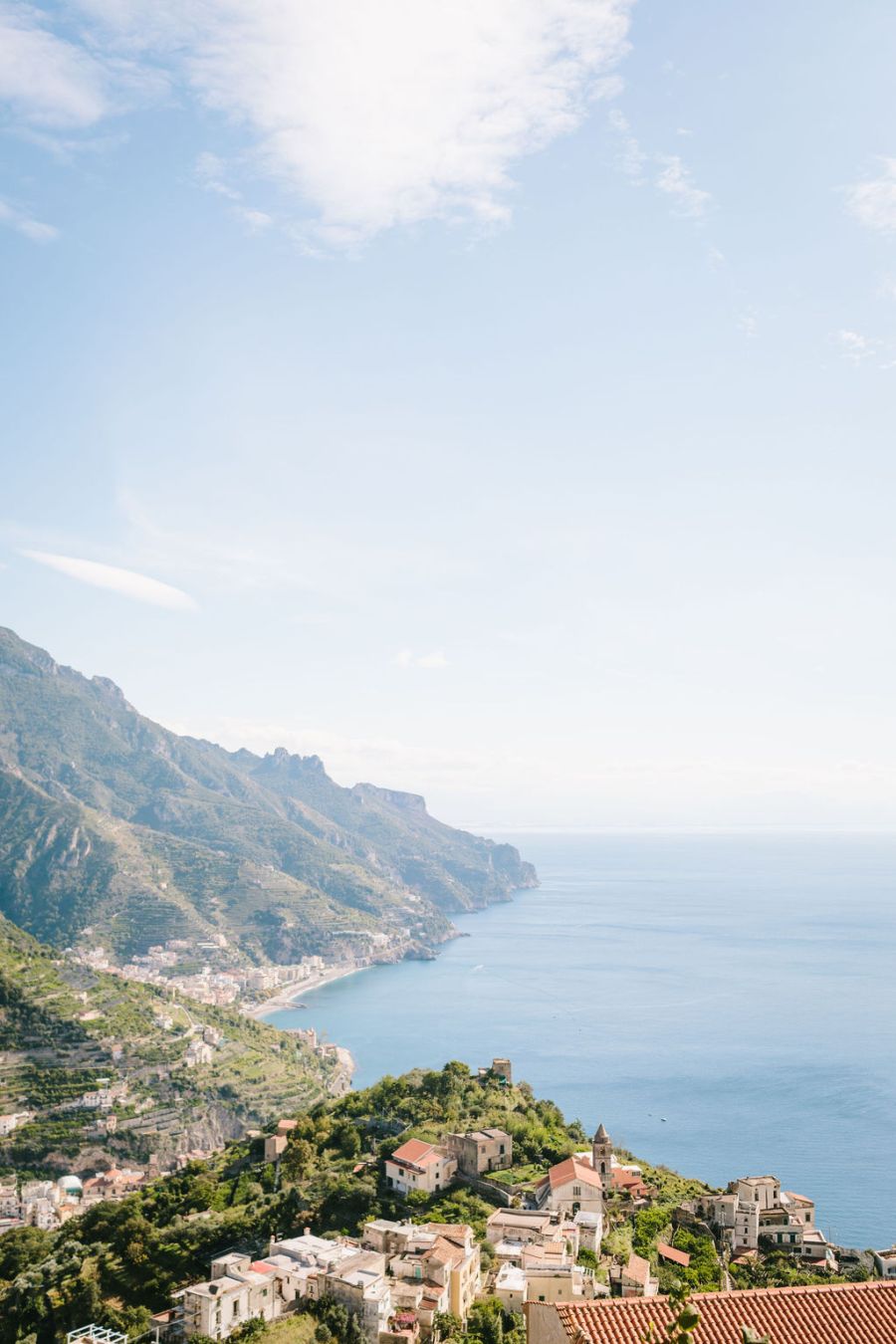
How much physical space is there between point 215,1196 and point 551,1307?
25.1 meters

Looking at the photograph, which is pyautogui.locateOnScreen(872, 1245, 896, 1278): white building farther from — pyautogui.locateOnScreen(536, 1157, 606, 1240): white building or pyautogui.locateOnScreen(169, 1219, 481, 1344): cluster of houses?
pyautogui.locateOnScreen(169, 1219, 481, 1344): cluster of houses

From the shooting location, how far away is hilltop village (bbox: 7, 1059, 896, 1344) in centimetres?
1864

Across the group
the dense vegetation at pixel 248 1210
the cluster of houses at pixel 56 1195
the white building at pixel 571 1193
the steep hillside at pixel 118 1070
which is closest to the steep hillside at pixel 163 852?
the steep hillside at pixel 118 1070

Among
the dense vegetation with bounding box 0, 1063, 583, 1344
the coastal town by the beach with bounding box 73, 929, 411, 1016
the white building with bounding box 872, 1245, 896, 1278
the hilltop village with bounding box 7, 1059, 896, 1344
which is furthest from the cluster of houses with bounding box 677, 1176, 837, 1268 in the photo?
the coastal town by the beach with bounding box 73, 929, 411, 1016

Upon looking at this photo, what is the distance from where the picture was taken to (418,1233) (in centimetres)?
2150

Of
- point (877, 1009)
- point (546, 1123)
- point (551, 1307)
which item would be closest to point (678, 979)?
point (877, 1009)

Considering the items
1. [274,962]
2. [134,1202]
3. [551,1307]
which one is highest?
[551,1307]

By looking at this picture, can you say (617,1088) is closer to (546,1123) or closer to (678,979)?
(546,1123)

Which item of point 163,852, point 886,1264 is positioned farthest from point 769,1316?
point 163,852

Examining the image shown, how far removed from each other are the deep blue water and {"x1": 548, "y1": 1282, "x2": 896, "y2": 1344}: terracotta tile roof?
3457cm

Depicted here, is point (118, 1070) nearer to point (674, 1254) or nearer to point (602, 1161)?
point (602, 1161)

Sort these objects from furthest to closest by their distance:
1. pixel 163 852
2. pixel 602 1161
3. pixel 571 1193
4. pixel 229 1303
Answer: pixel 163 852, pixel 602 1161, pixel 571 1193, pixel 229 1303

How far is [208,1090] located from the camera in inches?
2376

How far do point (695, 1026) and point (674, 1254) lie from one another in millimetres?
50004
